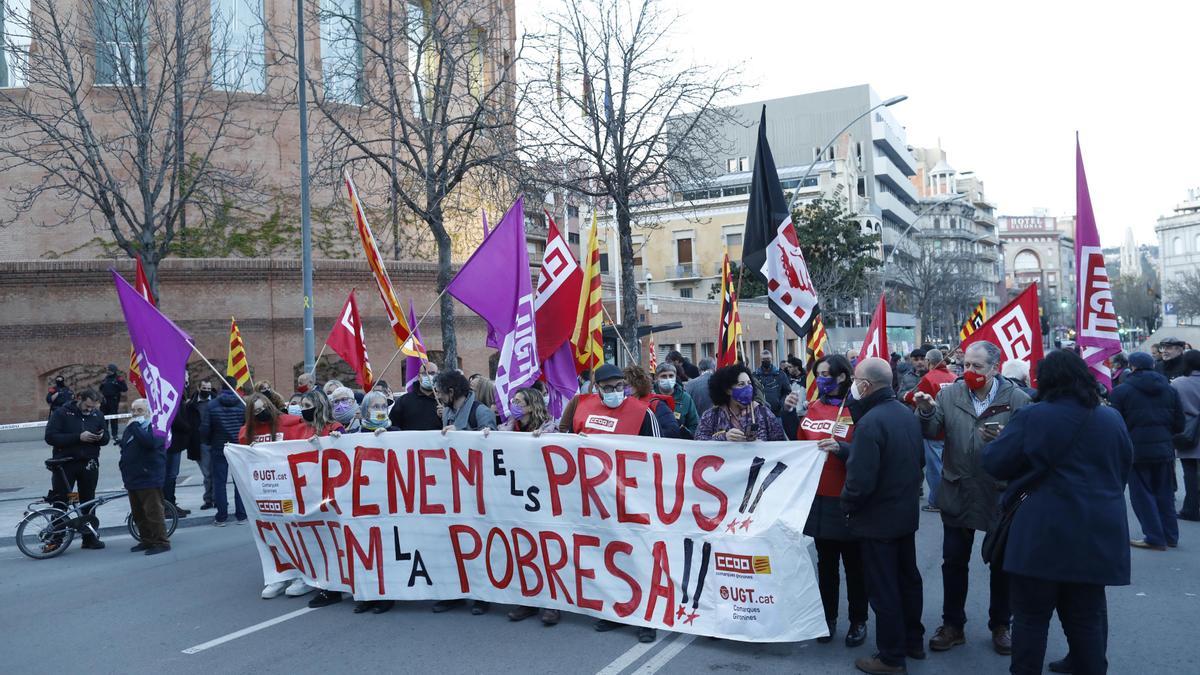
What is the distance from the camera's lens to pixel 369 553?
7.23 metres

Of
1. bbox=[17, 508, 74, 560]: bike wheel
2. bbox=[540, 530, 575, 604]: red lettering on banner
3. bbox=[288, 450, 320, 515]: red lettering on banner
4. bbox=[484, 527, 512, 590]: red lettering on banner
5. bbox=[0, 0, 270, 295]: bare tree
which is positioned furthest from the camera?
bbox=[0, 0, 270, 295]: bare tree

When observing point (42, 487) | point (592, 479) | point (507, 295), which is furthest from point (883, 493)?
point (42, 487)

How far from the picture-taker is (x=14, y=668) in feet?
20.5

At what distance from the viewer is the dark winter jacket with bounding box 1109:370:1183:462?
8656mm

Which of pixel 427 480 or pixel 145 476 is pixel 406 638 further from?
pixel 145 476

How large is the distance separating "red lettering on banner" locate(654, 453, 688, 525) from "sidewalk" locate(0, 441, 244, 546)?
24.8ft

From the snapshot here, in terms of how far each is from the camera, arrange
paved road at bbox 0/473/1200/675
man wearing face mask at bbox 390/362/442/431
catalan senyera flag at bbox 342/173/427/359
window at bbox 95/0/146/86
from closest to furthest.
Answer: paved road at bbox 0/473/1200/675, man wearing face mask at bbox 390/362/442/431, catalan senyera flag at bbox 342/173/427/359, window at bbox 95/0/146/86

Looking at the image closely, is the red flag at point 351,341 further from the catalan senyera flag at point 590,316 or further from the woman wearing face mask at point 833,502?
the woman wearing face mask at point 833,502

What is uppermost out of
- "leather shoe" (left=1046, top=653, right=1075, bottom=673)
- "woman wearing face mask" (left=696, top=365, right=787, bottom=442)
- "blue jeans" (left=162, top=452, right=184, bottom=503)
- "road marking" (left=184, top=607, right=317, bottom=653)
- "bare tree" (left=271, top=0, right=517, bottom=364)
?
"bare tree" (left=271, top=0, right=517, bottom=364)

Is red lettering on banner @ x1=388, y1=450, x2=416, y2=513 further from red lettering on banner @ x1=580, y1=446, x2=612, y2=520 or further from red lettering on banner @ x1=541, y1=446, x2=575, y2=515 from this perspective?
red lettering on banner @ x1=580, y1=446, x2=612, y2=520

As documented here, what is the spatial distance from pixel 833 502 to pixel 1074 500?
1.54 m

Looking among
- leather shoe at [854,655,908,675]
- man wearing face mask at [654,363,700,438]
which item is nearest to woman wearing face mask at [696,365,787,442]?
leather shoe at [854,655,908,675]

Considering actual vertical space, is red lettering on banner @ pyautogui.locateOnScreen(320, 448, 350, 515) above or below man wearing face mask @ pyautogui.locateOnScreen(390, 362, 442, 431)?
below

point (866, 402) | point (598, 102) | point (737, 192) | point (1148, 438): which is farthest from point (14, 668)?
point (737, 192)
